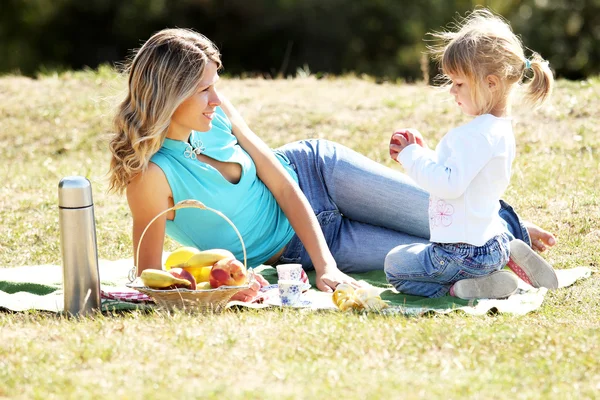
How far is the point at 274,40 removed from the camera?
65.5ft

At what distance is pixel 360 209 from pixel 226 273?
1306 mm

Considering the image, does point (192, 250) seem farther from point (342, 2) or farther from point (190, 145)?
point (342, 2)

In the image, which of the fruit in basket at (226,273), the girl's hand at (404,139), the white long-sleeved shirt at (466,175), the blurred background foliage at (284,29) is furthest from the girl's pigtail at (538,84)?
the blurred background foliage at (284,29)

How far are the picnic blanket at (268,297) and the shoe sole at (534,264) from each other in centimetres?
7

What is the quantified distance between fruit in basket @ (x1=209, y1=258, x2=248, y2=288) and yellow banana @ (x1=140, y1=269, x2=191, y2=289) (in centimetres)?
13

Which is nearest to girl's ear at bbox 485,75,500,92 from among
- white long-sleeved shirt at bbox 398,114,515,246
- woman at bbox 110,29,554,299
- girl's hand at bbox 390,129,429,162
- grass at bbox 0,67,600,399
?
white long-sleeved shirt at bbox 398,114,515,246

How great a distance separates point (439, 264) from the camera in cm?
428

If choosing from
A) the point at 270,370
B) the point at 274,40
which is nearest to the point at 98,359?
the point at 270,370

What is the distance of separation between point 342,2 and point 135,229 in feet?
54.0

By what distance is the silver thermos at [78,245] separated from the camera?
3.89 metres

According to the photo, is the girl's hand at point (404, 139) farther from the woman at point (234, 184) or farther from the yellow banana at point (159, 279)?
the yellow banana at point (159, 279)

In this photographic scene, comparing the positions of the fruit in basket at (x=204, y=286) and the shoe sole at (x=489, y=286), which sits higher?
the fruit in basket at (x=204, y=286)

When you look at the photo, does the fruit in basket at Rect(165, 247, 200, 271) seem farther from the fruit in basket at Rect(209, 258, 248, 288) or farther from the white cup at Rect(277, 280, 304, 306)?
the white cup at Rect(277, 280, 304, 306)

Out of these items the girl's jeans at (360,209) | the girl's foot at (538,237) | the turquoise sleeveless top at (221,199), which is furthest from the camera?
the girl's jeans at (360,209)
